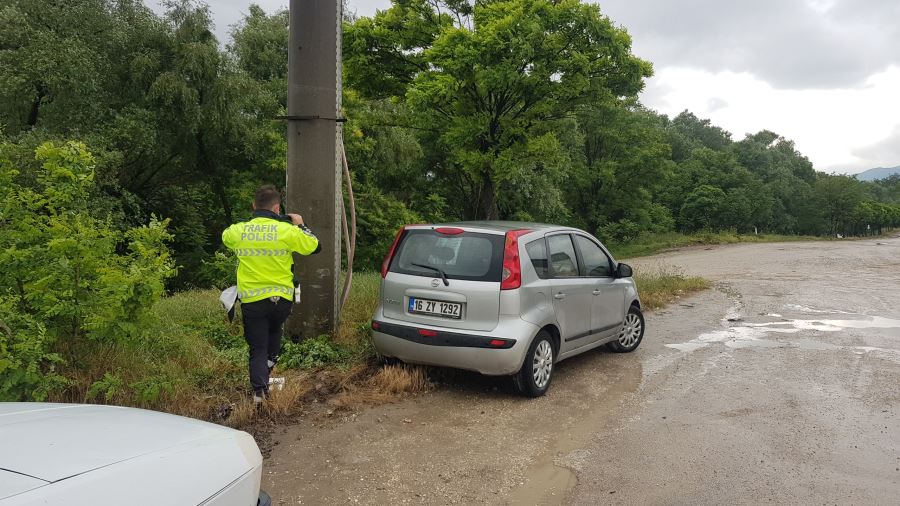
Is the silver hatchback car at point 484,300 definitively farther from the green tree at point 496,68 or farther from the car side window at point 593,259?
the green tree at point 496,68

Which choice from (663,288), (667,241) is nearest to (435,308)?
(663,288)

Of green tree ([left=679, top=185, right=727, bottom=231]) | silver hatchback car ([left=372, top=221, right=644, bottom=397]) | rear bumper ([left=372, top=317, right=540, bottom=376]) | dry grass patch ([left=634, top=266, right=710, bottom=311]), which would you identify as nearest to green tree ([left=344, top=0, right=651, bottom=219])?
dry grass patch ([left=634, top=266, right=710, bottom=311])

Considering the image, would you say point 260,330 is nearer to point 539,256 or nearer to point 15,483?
point 539,256

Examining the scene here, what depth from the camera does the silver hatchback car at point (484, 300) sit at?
5.56 meters

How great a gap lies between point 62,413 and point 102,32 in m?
20.6

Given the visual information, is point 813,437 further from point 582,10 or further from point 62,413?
point 582,10

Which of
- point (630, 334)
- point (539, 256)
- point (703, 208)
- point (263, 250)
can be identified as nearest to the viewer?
point (263, 250)

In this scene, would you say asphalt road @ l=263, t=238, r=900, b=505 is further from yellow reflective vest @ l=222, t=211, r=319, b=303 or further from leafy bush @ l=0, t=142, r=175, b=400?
leafy bush @ l=0, t=142, r=175, b=400

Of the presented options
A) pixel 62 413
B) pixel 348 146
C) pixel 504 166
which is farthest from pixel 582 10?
pixel 62 413

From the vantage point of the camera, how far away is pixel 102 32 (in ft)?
63.2

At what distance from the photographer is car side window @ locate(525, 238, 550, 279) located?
19.6ft

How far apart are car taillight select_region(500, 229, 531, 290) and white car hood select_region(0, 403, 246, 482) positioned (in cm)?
347

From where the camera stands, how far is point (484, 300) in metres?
5.58

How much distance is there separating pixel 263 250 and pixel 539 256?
2593 millimetres
